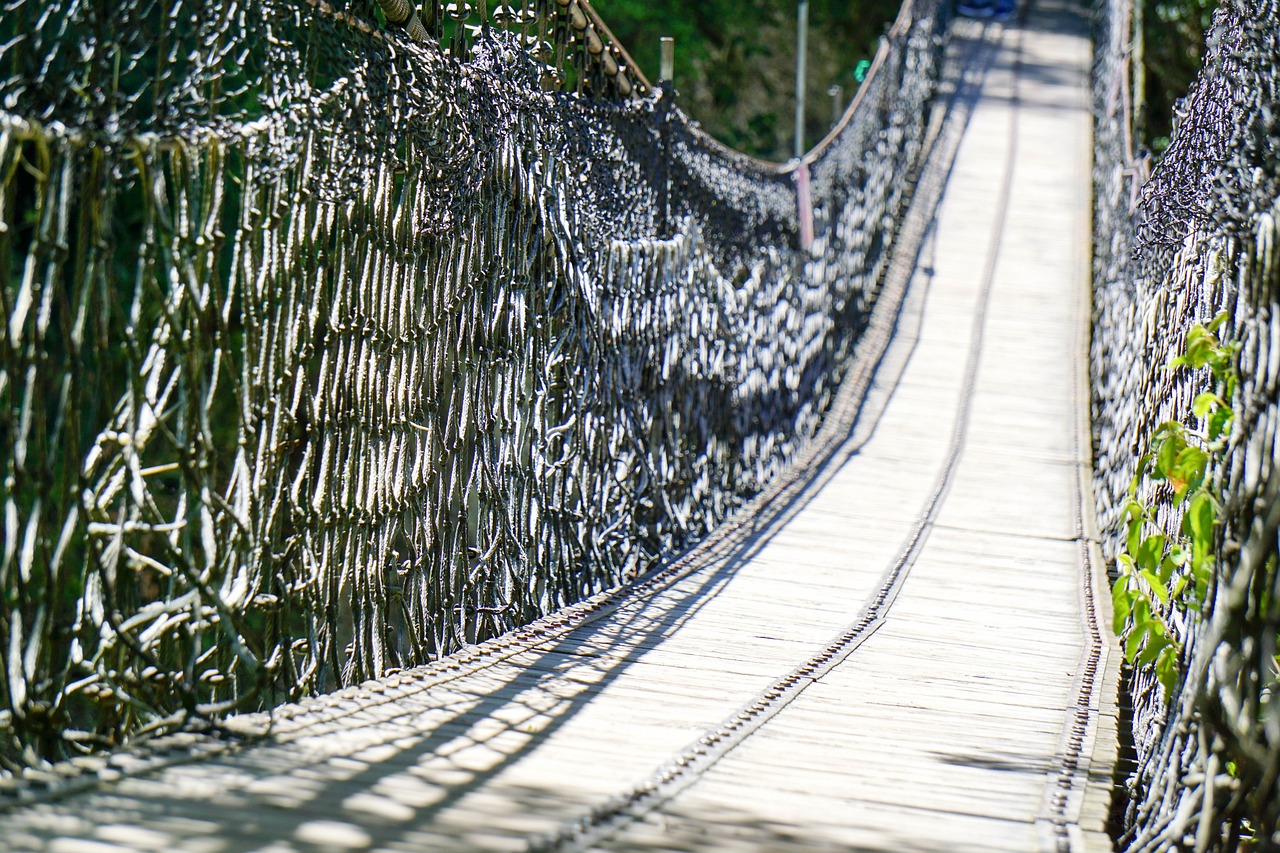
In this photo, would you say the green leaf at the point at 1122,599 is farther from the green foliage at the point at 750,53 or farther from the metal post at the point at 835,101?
the green foliage at the point at 750,53

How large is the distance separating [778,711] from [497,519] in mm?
933

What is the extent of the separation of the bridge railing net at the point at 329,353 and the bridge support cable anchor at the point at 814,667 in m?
0.63

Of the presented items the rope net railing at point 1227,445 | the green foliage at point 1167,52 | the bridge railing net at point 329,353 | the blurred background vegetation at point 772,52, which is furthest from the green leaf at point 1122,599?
the green foliage at point 1167,52

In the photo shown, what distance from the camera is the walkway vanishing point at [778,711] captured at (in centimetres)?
193

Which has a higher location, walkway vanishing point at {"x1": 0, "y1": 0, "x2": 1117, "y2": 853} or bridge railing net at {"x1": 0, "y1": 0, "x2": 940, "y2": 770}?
bridge railing net at {"x1": 0, "y1": 0, "x2": 940, "y2": 770}

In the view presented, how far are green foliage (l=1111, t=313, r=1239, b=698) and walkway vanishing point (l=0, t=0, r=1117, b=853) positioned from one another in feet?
0.98

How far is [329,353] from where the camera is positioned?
2.72 m

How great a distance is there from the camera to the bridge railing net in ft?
6.48

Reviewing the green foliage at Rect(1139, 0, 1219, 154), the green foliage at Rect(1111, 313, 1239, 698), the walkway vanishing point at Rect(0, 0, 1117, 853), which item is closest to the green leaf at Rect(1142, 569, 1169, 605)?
the green foliage at Rect(1111, 313, 1239, 698)

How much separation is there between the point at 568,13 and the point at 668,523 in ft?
5.56

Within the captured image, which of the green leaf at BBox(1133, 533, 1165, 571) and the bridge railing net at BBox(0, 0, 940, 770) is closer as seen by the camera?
the bridge railing net at BBox(0, 0, 940, 770)

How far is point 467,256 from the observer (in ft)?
10.8

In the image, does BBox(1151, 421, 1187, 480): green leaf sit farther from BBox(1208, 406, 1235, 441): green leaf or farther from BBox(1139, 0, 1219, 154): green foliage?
BBox(1139, 0, 1219, 154): green foliage

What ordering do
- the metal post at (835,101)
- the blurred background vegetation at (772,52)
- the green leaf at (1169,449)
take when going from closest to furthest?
the green leaf at (1169,449) → the metal post at (835,101) → the blurred background vegetation at (772,52)
